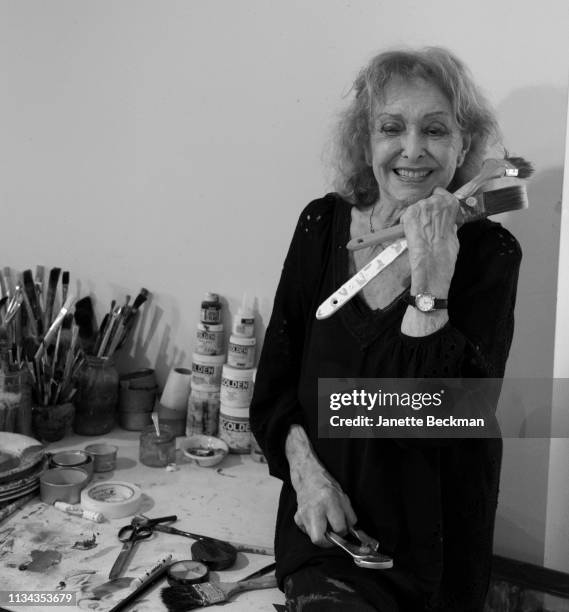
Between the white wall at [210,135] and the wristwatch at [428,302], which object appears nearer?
the wristwatch at [428,302]

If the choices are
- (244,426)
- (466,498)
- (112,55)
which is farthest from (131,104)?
(466,498)

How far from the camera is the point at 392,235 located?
0.90 m

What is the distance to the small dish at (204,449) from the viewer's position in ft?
4.26

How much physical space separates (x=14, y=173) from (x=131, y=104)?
362 millimetres

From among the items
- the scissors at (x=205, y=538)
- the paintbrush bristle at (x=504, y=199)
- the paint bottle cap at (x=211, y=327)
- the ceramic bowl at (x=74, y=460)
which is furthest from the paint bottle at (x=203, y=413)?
the paintbrush bristle at (x=504, y=199)

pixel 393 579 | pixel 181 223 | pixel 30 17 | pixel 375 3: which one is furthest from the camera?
pixel 30 17

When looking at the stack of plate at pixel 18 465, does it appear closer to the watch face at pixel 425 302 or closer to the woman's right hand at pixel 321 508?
the woman's right hand at pixel 321 508

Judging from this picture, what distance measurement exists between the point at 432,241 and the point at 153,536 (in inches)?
23.3

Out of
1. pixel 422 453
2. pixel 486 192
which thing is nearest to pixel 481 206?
pixel 486 192

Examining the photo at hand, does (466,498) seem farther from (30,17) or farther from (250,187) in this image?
(30,17)

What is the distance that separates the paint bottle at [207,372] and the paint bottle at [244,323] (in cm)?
7

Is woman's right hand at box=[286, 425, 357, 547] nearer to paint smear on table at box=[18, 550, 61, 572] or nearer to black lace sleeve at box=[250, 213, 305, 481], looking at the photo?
black lace sleeve at box=[250, 213, 305, 481]

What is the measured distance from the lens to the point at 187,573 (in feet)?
3.11

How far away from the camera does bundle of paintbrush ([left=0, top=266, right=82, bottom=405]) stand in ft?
4.40
